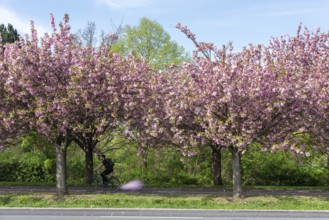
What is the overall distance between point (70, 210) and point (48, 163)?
1074 centimetres

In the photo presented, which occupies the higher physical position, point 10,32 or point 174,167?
point 10,32

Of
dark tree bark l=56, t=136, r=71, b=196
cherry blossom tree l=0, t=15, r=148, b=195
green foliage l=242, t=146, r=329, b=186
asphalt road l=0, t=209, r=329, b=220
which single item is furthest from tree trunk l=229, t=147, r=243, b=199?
dark tree bark l=56, t=136, r=71, b=196

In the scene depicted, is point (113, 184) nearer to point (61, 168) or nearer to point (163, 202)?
point (61, 168)

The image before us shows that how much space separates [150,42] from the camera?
42.3 metres

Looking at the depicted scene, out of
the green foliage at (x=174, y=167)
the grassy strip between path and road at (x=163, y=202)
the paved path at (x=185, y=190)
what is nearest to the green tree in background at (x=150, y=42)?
the green foliage at (x=174, y=167)

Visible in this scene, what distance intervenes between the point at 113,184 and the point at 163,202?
460 cm

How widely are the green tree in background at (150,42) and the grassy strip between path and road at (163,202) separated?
85.3ft

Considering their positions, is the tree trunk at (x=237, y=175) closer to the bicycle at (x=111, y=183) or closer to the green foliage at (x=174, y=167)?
the green foliage at (x=174, y=167)

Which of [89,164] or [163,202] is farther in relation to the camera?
[89,164]

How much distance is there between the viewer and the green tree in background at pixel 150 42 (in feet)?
137

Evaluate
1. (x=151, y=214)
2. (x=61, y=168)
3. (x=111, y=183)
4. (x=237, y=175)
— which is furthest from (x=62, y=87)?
(x=237, y=175)

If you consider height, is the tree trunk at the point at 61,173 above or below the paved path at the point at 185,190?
above

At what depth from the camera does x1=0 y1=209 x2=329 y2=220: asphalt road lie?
13.1m

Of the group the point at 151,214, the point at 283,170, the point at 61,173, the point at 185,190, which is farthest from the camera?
the point at 283,170
